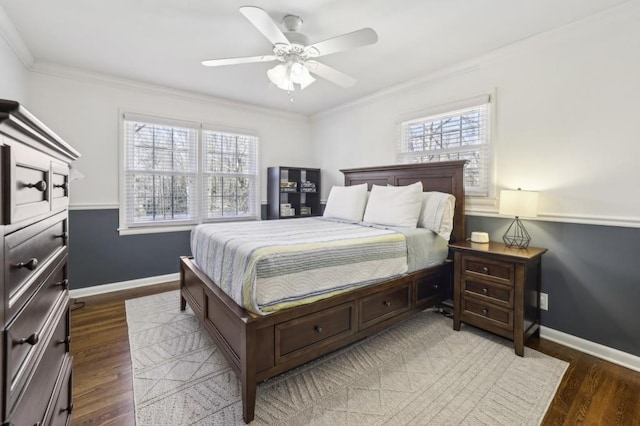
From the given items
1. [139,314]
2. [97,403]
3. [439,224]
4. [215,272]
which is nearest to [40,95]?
[139,314]

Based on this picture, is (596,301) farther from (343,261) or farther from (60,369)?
(60,369)

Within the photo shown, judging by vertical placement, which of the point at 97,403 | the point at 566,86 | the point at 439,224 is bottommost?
the point at 97,403

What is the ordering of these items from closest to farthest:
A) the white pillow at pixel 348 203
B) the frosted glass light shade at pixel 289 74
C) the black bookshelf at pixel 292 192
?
the frosted glass light shade at pixel 289 74, the white pillow at pixel 348 203, the black bookshelf at pixel 292 192

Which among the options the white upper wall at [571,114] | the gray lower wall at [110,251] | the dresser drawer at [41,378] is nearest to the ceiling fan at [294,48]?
the white upper wall at [571,114]

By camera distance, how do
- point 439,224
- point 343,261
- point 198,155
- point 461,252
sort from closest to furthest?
point 343,261, point 461,252, point 439,224, point 198,155

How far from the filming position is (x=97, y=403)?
5.79 ft

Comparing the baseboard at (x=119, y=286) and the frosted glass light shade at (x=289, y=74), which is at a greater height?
the frosted glass light shade at (x=289, y=74)

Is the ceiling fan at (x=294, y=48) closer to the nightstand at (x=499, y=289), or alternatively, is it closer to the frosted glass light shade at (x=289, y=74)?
the frosted glass light shade at (x=289, y=74)

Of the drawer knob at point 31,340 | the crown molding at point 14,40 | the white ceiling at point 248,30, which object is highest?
the white ceiling at point 248,30

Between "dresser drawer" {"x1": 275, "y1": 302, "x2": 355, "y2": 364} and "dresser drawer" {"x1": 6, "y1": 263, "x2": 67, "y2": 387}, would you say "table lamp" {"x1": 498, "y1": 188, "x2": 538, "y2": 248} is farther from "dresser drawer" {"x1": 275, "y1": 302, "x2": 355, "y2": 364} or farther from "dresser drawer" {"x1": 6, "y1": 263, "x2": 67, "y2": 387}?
"dresser drawer" {"x1": 6, "y1": 263, "x2": 67, "y2": 387}

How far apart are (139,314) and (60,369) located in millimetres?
1864

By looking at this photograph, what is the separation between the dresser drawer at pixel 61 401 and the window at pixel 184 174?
8.74 ft

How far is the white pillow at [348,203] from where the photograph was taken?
3.51 metres

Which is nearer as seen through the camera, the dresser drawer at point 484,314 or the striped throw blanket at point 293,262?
the striped throw blanket at point 293,262
